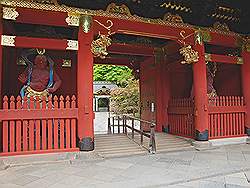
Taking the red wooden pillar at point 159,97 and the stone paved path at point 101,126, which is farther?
the stone paved path at point 101,126

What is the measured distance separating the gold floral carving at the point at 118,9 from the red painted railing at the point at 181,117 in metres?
3.51

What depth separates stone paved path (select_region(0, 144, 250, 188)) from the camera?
3842 millimetres

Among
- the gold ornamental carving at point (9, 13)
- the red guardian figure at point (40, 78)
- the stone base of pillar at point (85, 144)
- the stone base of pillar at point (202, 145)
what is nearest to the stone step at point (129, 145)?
the stone base of pillar at point (202, 145)

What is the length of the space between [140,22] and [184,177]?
427cm

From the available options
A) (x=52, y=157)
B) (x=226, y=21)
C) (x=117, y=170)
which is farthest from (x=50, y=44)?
(x=226, y=21)

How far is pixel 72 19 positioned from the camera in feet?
18.8

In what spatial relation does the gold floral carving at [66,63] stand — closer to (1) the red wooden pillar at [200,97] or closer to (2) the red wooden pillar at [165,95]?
(2) the red wooden pillar at [165,95]

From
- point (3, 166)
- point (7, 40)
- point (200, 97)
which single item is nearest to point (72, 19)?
point (7, 40)

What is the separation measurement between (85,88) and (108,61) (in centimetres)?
522

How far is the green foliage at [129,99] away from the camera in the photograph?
2328 centimetres

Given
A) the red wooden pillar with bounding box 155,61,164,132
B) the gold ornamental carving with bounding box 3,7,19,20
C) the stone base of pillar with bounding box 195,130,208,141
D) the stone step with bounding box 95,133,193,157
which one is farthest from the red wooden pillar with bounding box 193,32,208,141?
the gold ornamental carving with bounding box 3,7,19,20

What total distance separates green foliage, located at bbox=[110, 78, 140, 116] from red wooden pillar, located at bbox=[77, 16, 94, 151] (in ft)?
56.5

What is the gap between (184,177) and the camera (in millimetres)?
4141

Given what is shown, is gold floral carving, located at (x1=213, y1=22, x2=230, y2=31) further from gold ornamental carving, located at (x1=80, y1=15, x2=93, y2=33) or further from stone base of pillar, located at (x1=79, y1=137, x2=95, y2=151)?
stone base of pillar, located at (x1=79, y1=137, x2=95, y2=151)
